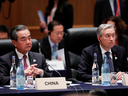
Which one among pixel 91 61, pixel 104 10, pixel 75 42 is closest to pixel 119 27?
pixel 104 10

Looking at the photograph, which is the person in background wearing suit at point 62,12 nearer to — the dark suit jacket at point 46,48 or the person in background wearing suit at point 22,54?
the dark suit jacket at point 46,48

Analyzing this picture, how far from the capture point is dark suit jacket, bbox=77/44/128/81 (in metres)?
3.14

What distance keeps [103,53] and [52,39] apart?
1.81 meters

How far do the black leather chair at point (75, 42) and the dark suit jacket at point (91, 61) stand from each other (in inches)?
5.9

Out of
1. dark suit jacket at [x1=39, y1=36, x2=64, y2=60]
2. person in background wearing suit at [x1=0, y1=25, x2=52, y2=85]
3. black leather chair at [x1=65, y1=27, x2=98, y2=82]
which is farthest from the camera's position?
dark suit jacket at [x1=39, y1=36, x2=64, y2=60]

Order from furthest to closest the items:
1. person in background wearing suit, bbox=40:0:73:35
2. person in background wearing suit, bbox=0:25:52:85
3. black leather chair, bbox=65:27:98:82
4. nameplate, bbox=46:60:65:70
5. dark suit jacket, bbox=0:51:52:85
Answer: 1. person in background wearing suit, bbox=40:0:73:35
2. nameplate, bbox=46:60:65:70
3. black leather chair, bbox=65:27:98:82
4. person in background wearing suit, bbox=0:25:52:85
5. dark suit jacket, bbox=0:51:52:85

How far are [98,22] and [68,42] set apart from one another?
1919mm

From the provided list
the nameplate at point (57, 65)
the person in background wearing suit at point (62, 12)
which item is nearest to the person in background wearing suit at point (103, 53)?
the nameplate at point (57, 65)

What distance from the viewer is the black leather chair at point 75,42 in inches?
134

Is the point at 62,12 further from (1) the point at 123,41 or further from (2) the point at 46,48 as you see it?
(1) the point at 123,41

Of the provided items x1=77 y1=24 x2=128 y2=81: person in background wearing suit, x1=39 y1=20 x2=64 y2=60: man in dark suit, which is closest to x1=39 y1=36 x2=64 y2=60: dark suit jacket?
x1=39 y1=20 x2=64 y2=60: man in dark suit

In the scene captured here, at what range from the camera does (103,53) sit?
3.29 metres

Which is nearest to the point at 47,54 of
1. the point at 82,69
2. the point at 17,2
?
the point at 82,69

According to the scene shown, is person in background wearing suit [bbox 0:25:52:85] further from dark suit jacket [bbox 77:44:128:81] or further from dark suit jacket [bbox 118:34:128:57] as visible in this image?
dark suit jacket [bbox 118:34:128:57]
